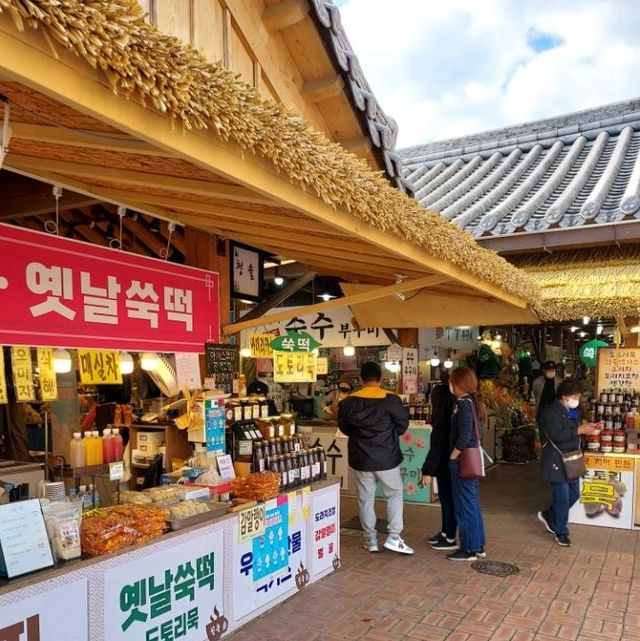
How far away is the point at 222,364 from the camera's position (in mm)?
5516

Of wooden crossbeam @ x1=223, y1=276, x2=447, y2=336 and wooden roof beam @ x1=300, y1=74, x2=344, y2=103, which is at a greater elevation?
wooden roof beam @ x1=300, y1=74, x2=344, y2=103

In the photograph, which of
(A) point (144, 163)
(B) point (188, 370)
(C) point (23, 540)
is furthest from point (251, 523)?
(A) point (144, 163)

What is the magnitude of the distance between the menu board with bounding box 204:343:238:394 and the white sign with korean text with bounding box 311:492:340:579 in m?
1.35

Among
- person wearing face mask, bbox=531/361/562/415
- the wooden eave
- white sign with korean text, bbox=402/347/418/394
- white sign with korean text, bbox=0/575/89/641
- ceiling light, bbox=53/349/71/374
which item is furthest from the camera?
person wearing face mask, bbox=531/361/562/415

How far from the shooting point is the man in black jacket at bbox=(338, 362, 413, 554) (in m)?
6.31

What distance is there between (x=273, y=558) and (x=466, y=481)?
7.70 ft

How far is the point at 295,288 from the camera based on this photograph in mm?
7680

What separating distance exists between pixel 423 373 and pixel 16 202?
7.50m

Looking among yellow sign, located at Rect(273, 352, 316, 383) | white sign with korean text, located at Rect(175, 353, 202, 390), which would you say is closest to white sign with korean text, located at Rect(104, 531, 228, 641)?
white sign with korean text, located at Rect(175, 353, 202, 390)

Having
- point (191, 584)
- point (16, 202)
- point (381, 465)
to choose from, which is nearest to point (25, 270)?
point (16, 202)

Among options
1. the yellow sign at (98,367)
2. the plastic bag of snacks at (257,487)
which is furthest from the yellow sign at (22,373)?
the plastic bag of snacks at (257,487)

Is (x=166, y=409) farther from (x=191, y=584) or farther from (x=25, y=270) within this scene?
(x=25, y=270)

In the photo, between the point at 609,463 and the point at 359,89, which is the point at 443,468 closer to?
the point at 609,463

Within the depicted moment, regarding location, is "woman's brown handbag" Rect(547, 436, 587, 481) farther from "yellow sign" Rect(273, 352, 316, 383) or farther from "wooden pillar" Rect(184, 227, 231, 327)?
"wooden pillar" Rect(184, 227, 231, 327)
